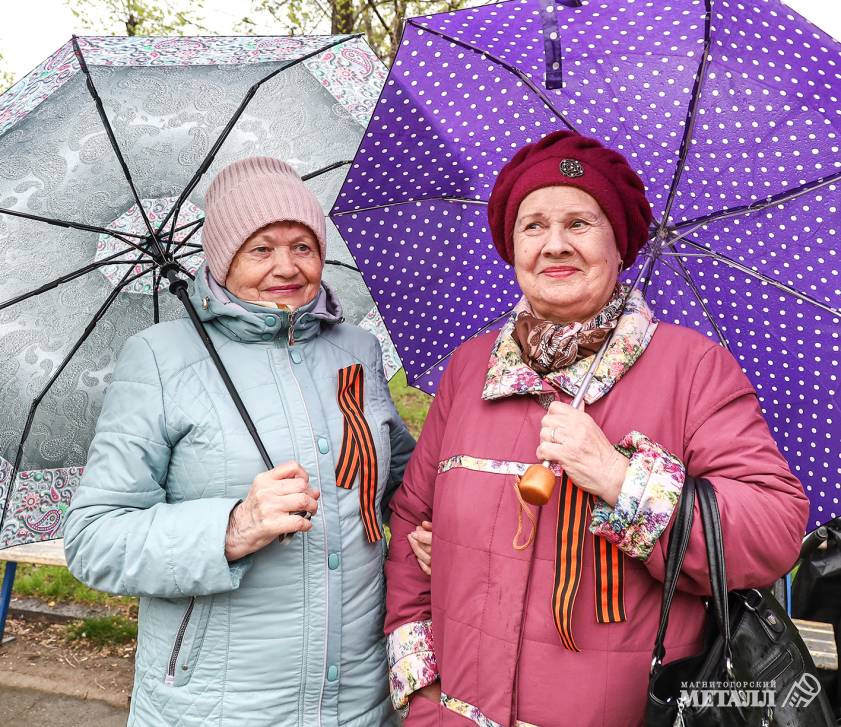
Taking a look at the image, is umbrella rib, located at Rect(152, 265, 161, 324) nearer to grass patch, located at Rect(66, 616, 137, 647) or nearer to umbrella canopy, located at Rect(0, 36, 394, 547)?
umbrella canopy, located at Rect(0, 36, 394, 547)

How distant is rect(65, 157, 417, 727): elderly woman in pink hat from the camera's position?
200 cm

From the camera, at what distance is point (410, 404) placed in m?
8.62

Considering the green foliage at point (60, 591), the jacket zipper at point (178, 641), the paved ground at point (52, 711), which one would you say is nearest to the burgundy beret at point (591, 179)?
the jacket zipper at point (178, 641)

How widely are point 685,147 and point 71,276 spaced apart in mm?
1921

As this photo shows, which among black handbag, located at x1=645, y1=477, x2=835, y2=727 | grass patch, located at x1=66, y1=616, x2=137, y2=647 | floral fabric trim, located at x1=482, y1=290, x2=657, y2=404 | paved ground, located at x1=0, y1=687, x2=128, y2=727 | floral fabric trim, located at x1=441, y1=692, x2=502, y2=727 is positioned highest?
floral fabric trim, located at x1=482, y1=290, x2=657, y2=404

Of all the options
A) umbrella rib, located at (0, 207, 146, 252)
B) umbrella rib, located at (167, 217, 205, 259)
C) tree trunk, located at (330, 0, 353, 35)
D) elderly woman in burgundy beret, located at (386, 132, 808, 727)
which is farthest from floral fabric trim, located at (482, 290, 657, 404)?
tree trunk, located at (330, 0, 353, 35)

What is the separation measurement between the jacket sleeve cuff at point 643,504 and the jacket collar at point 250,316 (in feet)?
3.35

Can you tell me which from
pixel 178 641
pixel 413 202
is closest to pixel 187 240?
pixel 413 202

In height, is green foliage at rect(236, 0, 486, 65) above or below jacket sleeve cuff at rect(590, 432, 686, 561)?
above

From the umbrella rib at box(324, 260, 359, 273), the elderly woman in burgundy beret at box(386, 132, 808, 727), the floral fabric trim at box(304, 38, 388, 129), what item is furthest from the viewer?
the umbrella rib at box(324, 260, 359, 273)

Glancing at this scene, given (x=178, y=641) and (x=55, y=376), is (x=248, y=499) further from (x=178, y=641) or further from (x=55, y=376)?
(x=55, y=376)

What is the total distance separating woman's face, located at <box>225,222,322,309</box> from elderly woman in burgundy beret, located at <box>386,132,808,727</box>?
0.56 meters

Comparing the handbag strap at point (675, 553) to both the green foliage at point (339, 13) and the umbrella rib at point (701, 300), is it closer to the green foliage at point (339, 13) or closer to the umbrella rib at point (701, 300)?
the umbrella rib at point (701, 300)

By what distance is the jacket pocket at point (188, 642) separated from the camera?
2088mm
